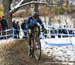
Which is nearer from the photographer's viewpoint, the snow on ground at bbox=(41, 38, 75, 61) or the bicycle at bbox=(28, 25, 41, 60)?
the bicycle at bbox=(28, 25, 41, 60)

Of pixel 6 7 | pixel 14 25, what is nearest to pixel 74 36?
pixel 14 25

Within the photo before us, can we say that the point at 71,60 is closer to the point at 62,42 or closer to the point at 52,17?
the point at 62,42

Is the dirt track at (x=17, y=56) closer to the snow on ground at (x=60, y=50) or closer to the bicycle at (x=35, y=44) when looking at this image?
the bicycle at (x=35, y=44)

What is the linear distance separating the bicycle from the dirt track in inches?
8.9

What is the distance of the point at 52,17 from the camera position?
43094mm

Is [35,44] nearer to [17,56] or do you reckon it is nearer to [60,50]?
[17,56]

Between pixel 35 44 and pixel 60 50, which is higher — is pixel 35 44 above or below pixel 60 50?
above

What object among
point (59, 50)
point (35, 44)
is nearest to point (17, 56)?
point (35, 44)

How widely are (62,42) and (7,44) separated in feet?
9.51

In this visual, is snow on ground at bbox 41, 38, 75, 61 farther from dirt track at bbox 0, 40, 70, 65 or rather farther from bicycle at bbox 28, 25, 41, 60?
bicycle at bbox 28, 25, 41, 60

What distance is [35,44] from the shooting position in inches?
552

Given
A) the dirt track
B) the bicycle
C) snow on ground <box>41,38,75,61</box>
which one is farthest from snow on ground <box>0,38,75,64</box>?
the bicycle

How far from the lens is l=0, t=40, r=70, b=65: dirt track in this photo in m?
13.3

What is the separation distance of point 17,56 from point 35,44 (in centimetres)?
90
